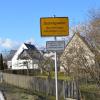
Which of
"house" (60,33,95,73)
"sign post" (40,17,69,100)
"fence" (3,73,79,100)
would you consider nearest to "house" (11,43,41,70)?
"fence" (3,73,79,100)

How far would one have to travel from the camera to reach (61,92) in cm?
2602

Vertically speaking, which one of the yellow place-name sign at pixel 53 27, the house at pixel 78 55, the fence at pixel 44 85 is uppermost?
the yellow place-name sign at pixel 53 27

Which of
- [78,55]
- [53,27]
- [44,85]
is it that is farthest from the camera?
[44,85]

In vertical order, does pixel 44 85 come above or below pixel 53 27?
below

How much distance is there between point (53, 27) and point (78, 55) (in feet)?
28.9

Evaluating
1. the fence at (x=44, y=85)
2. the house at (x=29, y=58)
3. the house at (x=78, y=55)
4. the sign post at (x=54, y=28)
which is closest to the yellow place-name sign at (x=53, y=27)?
the sign post at (x=54, y=28)

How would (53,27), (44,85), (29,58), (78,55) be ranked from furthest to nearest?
(29,58) < (44,85) < (78,55) < (53,27)

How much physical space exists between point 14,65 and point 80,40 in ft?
268

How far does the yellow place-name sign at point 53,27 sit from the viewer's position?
15.7 m

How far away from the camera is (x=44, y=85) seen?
1214 inches

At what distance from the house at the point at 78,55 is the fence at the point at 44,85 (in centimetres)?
101

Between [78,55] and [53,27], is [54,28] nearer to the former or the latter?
[53,27]

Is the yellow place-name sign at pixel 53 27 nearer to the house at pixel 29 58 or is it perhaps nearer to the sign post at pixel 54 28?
the sign post at pixel 54 28

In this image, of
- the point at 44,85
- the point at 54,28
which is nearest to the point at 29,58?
the point at 44,85
